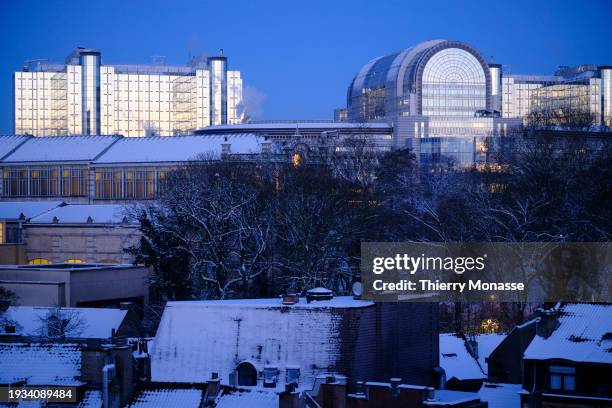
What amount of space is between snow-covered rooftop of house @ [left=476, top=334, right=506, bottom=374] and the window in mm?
13589

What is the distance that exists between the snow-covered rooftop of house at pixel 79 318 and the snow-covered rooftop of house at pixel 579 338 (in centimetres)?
1941

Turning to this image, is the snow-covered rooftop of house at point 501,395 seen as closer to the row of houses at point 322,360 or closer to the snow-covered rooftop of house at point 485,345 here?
the row of houses at point 322,360

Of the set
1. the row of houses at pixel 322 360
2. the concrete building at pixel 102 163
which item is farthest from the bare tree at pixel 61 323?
the concrete building at pixel 102 163

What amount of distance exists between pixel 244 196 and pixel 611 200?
2052 centimetres

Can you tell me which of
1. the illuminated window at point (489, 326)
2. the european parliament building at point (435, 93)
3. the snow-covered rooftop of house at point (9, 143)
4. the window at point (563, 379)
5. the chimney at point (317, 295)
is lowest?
the illuminated window at point (489, 326)

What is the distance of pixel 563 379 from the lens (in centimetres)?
3400

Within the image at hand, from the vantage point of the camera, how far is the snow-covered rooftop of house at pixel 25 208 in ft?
318

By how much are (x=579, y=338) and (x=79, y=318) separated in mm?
22784

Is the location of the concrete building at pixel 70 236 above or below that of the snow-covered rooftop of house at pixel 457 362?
above

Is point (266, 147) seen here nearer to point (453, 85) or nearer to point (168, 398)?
point (453, 85)

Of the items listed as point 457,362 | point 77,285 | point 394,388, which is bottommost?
point 457,362

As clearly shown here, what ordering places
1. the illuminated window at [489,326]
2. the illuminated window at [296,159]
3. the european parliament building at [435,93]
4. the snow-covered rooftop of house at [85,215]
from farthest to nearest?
the european parliament building at [435,93]
the illuminated window at [296,159]
the snow-covered rooftop of house at [85,215]
the illuminated window at [489,326]

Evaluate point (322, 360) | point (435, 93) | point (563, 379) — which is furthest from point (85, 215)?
point (435, 93)

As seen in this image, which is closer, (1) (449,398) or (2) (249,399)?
(2) (249,399)
